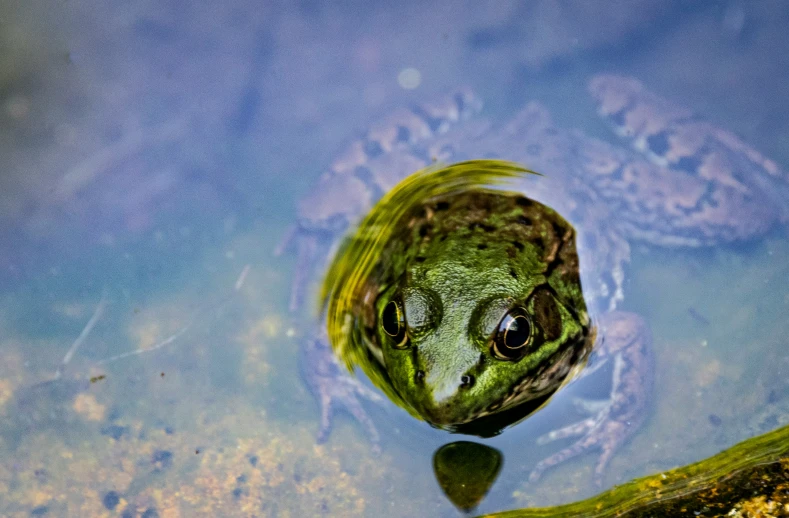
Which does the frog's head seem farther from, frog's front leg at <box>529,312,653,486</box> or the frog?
frog's front leg at <box>529,312,653,486</box>

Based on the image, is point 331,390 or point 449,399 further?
point 331,390

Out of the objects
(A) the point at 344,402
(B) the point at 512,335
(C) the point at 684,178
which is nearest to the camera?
(B) the point at 512,335

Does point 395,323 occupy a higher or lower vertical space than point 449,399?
higher

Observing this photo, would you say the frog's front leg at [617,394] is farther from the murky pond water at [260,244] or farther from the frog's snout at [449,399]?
the frog's snout at [449,399]

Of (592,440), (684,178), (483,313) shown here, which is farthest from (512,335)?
(684,178)

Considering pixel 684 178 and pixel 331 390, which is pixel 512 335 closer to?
pixel 331 390

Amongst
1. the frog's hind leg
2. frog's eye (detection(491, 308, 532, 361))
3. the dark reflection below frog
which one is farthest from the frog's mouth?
the frog's hind leg
